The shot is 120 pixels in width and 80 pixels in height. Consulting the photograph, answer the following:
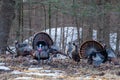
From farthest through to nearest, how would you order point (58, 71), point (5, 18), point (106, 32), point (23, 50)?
point (106, 32)
point (5, 18)
point (23, 50)
point (58, 71)

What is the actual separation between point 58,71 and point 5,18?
267 inches

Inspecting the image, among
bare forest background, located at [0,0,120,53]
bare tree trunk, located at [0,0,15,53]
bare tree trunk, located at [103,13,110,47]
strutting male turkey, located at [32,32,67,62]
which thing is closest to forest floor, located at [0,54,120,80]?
strutting male turkey, located at [32,32,67,62]

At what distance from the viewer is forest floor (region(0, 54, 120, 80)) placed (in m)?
7.25

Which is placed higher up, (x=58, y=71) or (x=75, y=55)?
(x=75, y=55)

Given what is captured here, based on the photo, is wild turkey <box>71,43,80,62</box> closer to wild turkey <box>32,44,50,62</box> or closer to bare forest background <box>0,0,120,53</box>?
wild turkey <box>32,44,50,62</box>

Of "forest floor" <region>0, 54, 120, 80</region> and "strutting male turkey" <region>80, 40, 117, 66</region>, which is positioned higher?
"strutting male turkey" <region>80, 40, 117, 66</region>

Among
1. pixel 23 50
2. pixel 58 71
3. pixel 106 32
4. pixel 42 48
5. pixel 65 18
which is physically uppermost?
pixel 42 48

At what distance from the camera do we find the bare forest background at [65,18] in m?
13.4

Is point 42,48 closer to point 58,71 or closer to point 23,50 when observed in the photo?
point 23,50

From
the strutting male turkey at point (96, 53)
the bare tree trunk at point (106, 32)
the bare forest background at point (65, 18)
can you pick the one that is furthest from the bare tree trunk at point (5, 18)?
the strutting male turkey at point (96, 53)

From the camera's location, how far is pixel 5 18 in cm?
1444

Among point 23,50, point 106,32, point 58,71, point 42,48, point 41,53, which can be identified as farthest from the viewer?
point 106,32

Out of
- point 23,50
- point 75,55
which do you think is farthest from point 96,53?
point 23,50

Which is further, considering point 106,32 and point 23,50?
point 106,32
